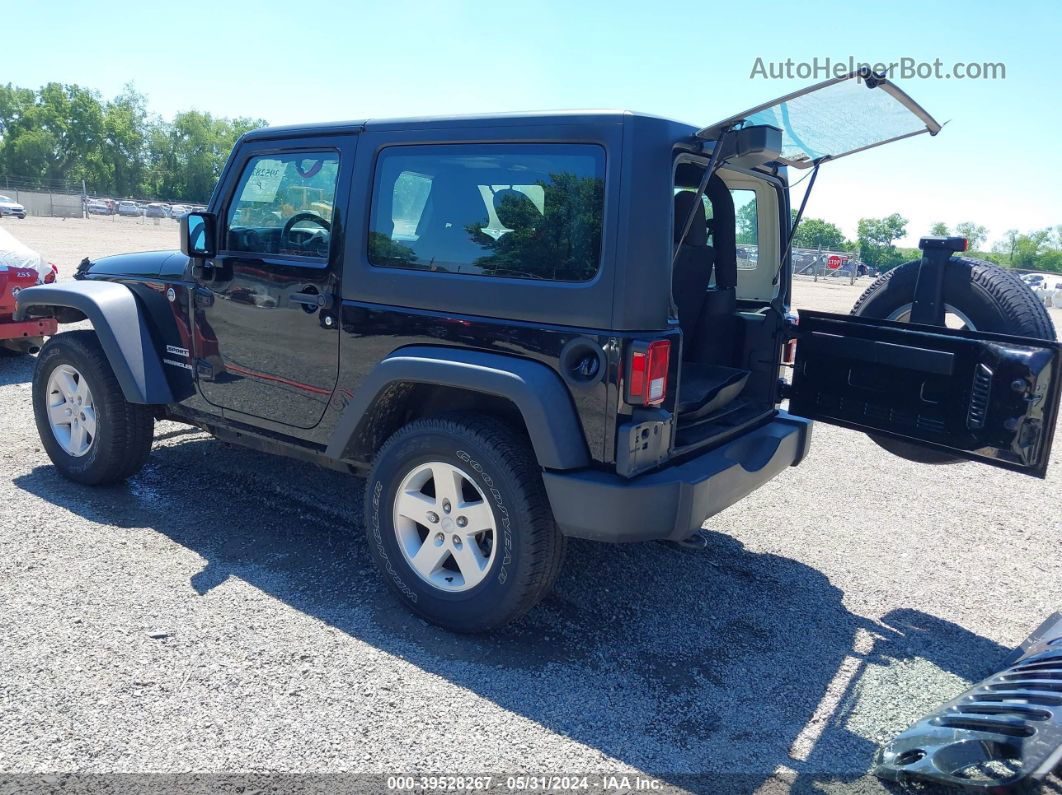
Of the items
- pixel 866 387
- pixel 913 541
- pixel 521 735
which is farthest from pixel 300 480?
pixel 913 541

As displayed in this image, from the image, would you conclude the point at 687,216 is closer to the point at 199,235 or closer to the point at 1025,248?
the point at 199,235

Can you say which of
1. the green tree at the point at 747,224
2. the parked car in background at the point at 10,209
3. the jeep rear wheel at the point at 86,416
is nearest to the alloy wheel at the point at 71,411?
the jeep rear wheel at the point at 86,416

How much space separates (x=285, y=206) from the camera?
3928mm

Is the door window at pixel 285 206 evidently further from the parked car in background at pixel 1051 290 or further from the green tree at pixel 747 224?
the parked car in background at pixel 1051 290

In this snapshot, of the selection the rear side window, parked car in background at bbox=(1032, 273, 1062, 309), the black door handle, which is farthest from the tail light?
parked car in background at bbox=(1032, 273, 1062, 309)

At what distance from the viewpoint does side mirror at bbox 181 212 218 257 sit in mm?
4016

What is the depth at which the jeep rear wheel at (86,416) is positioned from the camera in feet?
14.8

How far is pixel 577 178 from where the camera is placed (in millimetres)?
3041

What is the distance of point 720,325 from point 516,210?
1.54m

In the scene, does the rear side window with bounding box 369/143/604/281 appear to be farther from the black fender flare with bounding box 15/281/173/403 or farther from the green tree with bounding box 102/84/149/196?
the green tree with bounding box 102/84/149/196

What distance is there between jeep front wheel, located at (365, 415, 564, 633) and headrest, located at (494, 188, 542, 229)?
2.66 feet

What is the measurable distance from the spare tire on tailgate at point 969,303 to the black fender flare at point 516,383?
170 centimetres

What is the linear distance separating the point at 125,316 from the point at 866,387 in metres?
3.93

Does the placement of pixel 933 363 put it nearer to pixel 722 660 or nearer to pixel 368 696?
pixel 722 660
